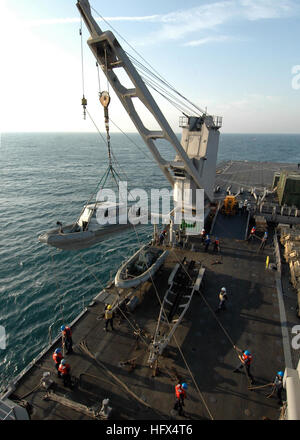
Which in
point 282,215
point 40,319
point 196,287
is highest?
point 282,215

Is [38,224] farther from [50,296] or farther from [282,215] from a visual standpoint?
[282,215]

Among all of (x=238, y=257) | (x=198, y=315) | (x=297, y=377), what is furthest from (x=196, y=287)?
(x=297, y=377)

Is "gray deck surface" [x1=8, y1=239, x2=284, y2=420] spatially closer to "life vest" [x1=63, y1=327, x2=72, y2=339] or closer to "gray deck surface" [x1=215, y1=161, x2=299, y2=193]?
"life vest" [x1=63, y1=327, x2=72, y2=339]

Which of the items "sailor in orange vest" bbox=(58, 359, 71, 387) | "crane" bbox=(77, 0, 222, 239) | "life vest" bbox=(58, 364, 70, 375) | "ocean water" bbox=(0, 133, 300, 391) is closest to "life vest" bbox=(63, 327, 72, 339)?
"sailor in orange vest" bbox=(58, 359, 71, 387)

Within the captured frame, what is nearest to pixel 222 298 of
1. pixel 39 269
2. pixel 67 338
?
pixel 67 338

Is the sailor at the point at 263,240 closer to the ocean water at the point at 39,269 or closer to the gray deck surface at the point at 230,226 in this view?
the gray deck surface at the point at 230,226

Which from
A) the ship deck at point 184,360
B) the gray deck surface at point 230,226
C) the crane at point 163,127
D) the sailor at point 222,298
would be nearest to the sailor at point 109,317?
the ship deck at point 184,360
